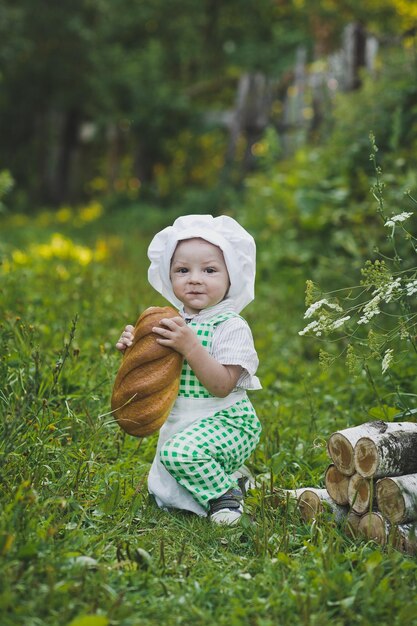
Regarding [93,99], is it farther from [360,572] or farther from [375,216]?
[360,572]

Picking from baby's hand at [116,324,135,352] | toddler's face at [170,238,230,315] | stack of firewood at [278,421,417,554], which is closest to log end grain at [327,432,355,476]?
stack of firewood at [278,421,417,554]

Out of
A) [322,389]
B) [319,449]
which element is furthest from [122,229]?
[319,449]

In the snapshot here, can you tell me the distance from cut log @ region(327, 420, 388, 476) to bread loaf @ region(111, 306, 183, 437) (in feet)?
2.00

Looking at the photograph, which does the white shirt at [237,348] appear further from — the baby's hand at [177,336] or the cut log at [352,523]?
the cut log at [352,523]

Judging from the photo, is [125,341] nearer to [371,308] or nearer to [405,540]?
[371,308]

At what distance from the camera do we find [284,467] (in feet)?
10.3

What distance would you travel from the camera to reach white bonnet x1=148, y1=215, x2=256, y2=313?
9.49ft

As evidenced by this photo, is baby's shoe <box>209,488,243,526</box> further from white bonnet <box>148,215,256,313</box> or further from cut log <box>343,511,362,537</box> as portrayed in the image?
white bonnet <box>148,215,256,313</box>

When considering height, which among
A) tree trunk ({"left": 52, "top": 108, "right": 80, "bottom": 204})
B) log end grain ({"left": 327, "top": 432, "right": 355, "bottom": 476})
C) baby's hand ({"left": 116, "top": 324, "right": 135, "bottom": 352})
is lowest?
log end grain ({"left": 327, "top": 432, "right": 355, "bottom": 476})

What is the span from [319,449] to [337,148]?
504 centimetres

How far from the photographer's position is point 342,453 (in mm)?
2623

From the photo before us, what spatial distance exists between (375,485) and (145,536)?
78 cm

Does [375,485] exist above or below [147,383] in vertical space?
below

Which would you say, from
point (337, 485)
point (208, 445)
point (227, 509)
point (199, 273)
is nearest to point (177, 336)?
point (199, 273)
